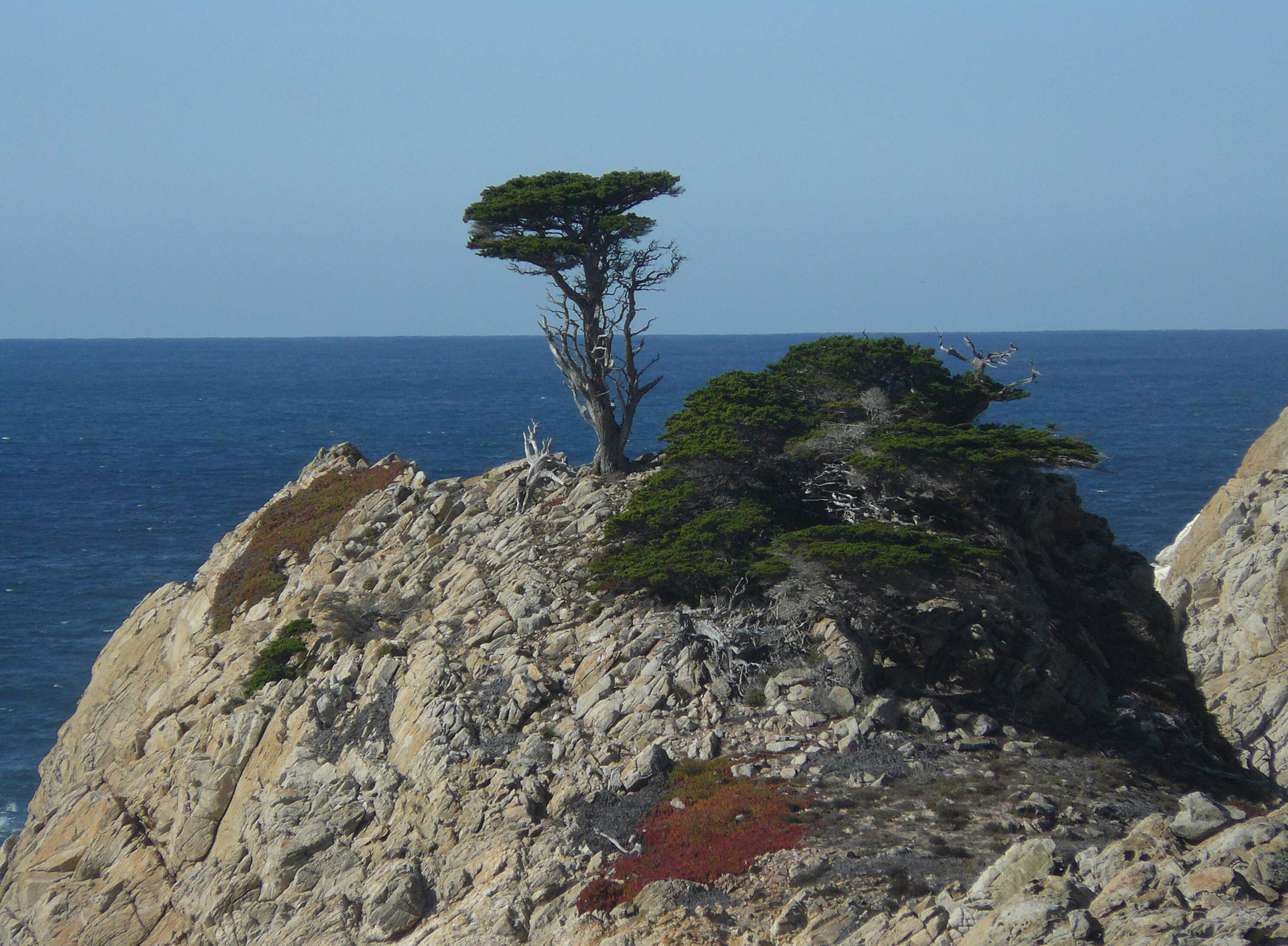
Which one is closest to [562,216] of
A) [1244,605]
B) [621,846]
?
[621,846]

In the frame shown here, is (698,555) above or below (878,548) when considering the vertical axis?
below

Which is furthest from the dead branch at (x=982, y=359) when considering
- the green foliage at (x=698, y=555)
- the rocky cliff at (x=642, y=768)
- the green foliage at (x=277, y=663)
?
the green foliage at (x=277, y=663)

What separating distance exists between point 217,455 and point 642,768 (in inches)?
3568

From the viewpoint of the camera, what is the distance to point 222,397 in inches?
6358

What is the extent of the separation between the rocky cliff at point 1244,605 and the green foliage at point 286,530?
30.7 meters

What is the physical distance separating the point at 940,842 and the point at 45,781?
33.4m

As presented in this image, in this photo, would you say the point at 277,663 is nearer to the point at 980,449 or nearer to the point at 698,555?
the point at 698,555

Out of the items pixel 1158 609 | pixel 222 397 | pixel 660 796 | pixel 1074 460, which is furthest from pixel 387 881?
pixel 222 397

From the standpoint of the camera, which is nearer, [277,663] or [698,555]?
[698,555]

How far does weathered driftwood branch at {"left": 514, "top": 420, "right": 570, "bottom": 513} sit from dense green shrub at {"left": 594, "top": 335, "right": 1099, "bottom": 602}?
5.83 m

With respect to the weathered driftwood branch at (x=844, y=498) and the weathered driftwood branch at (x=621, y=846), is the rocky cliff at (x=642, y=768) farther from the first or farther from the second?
the weathered driftwood branch at (x=844, y=498)

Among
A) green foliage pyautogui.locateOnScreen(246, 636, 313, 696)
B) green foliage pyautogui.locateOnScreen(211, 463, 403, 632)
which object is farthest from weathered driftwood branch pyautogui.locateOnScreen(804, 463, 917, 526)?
green foliage pyautogui.locateOnScreen(211, 463, 403, 632)

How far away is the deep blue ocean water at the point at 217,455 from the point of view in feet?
180

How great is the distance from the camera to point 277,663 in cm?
3062
